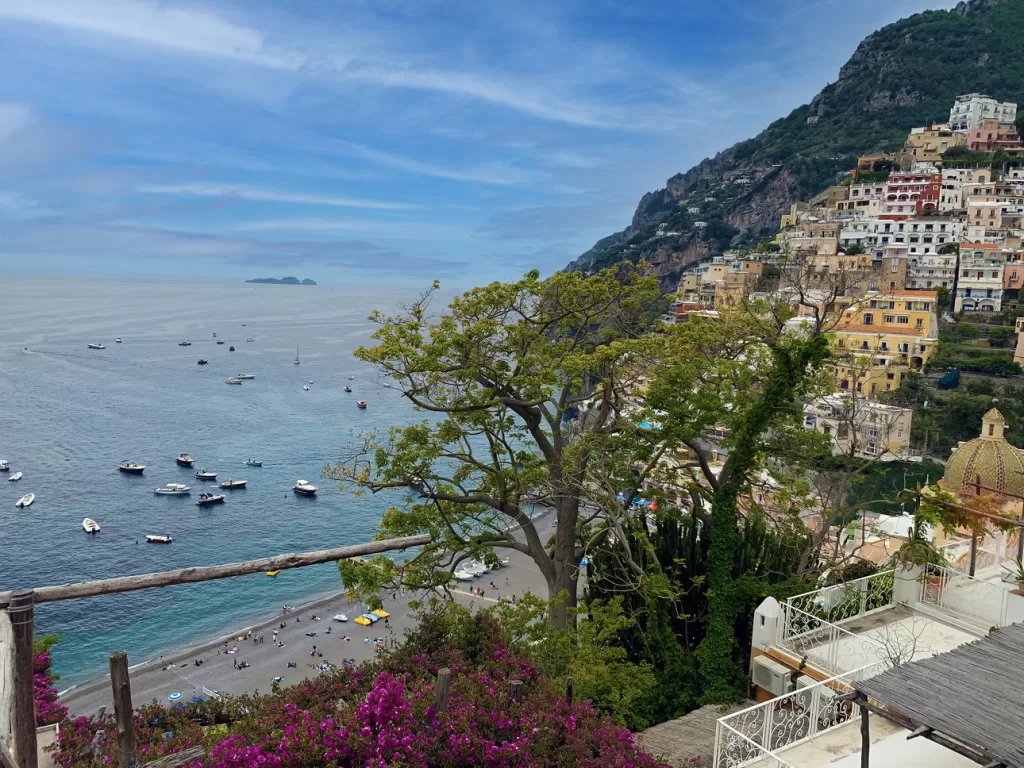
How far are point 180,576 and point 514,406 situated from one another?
7579 millimetres

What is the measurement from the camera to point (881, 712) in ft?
15.0

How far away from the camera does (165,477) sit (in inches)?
1553

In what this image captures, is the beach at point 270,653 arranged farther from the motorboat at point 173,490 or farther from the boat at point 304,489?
the motorboat at point 173,490

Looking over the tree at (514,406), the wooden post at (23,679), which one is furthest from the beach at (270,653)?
the wooden post at (23,679)

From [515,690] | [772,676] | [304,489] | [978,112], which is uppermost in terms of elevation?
[978,112]

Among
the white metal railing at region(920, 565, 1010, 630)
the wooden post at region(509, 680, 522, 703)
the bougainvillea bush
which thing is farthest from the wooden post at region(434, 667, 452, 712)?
the white metal railing at region(920, 565, 1010, 630)

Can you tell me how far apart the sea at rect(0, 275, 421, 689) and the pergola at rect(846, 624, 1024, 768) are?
9.81 metres

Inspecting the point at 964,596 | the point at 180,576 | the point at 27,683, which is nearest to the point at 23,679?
the point at 27,683

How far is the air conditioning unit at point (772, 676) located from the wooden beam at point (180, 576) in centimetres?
493

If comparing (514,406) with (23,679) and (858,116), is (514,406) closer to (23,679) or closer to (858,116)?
(23,679)

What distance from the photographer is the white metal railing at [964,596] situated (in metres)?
8.57

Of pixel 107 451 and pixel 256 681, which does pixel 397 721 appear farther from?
pixel 107 451

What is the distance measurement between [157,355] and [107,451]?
42.9 meters

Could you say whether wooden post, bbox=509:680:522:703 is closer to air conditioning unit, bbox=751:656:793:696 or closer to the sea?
air conditioning unit, bbox=751:656:793:696
